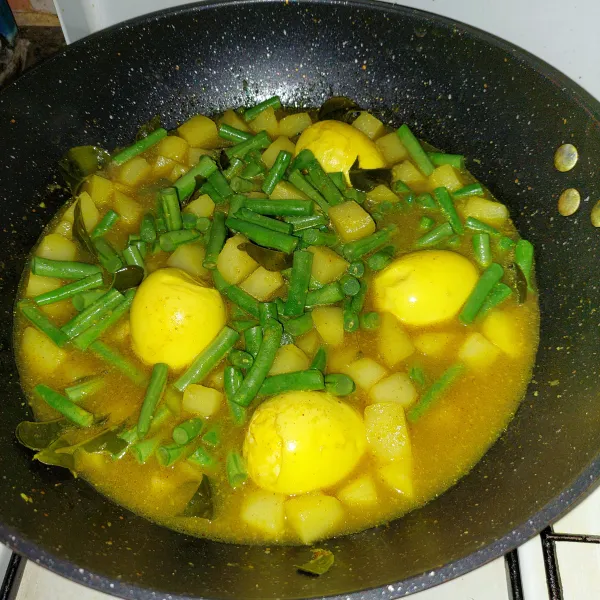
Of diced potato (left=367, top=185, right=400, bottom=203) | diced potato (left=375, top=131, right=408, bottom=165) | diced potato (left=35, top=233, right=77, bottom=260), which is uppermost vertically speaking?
diced potato (left=375, top=131, right=408, bottom=165)

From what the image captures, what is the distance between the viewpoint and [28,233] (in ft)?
9.53

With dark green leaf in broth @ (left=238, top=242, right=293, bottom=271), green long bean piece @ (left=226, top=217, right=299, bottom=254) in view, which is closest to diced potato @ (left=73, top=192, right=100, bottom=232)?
green long bean piece @ (left=226, top=217, right=299, bottom=254)

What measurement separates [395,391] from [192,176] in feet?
4.73

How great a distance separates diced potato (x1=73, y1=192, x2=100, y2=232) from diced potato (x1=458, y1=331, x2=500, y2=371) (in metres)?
1.80

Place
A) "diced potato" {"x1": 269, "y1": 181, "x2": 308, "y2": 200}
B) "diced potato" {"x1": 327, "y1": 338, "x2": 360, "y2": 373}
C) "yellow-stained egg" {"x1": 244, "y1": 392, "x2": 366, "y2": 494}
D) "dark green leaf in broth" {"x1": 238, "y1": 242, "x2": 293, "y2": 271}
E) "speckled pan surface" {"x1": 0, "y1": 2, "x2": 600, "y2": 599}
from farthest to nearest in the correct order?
"diced potato" {"x1": 269, "y1": 181, "x2": 308, "y2": 200} < "dark green leaf in broth" {"x1": 238, "y1": 242, "x2": 293, "y2": 271} < "diced potato" {"x1": 327, "y1": 338, "x2": 360, "y2": 373} < "yellow-stained egg" {"x1": 244, "y1": 392, "x2": 366, "y2": 494} < "speckled pan surface" {"x1": 0, "y1": 2, "x2": 600, "y2": 599}

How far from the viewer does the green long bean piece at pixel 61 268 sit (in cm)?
271

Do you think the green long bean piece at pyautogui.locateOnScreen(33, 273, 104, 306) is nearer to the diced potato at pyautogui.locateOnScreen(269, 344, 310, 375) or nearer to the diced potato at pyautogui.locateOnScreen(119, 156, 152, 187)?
the diced potato at pyautogui.locateOnScreen(119, 156, 152, 187)

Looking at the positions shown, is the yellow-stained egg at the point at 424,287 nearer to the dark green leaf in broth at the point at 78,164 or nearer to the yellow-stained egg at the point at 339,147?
the yellow-stained egg at the point at 339,147

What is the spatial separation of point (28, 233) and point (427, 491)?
85.4 inches

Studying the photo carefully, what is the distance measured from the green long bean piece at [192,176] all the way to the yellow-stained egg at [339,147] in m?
0.45

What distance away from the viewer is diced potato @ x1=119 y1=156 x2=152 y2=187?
3055 mm

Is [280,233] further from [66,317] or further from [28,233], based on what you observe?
[28,233]

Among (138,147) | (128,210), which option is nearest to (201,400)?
(128,210)

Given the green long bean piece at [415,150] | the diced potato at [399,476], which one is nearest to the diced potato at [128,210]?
the green long bean piece at [415,150]
